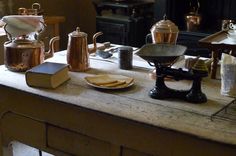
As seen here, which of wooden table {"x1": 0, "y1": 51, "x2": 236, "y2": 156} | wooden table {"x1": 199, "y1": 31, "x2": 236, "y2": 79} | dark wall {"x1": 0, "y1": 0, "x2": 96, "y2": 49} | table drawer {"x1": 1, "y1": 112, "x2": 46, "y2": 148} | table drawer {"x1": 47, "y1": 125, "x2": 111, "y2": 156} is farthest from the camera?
dark wall {"x1": 0, "y1": 0, "x2": 96, "y2": 49}

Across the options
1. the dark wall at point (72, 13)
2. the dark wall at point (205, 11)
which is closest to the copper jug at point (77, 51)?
the dark wall at point (205, 11)

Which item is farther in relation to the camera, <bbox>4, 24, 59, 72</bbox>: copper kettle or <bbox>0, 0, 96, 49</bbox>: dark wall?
<bbox>0, 0, 96, 49</bbox>: dark wall

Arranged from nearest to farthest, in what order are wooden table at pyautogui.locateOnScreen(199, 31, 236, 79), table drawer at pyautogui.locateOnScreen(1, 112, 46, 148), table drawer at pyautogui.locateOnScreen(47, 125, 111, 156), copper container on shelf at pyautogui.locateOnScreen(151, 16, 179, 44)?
table drawer at pyautogui.locateOnScreen(47, 125, 111, 156)
table drawer at pyautogui.locateOnScreen(1, 112, 46, 148)
wooden table at pyautogui.locateOnScreen(199, 31, 236, 79)
copper container on shelf at pyautogui.locateOnScreen(151, 16, 179, 44)

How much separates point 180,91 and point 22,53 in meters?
0.75

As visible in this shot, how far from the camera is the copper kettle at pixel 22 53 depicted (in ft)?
5.80

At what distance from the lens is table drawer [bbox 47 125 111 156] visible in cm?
142

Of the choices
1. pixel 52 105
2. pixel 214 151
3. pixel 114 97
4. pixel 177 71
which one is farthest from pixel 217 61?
pixel 52 105

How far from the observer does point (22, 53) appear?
177 centimetres

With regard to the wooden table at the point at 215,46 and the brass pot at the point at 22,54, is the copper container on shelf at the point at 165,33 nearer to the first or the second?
the wooden table at the point at 215,46

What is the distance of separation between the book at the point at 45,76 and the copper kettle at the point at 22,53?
0.17m

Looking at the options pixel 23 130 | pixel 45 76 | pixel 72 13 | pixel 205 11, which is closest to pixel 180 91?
pixel 45 76

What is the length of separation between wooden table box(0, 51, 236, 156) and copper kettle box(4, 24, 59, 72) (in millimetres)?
44

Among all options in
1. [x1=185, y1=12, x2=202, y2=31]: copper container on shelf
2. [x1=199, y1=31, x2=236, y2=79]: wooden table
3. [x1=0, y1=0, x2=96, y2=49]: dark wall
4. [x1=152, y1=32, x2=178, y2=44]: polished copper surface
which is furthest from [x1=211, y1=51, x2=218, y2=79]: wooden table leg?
[x1=0, y1=0, x2=96, y2=49]: dark wall

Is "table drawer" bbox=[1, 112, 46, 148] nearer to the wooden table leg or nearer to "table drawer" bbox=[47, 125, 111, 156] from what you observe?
"table drawer" bbox=[47, 125, 111, 156]
